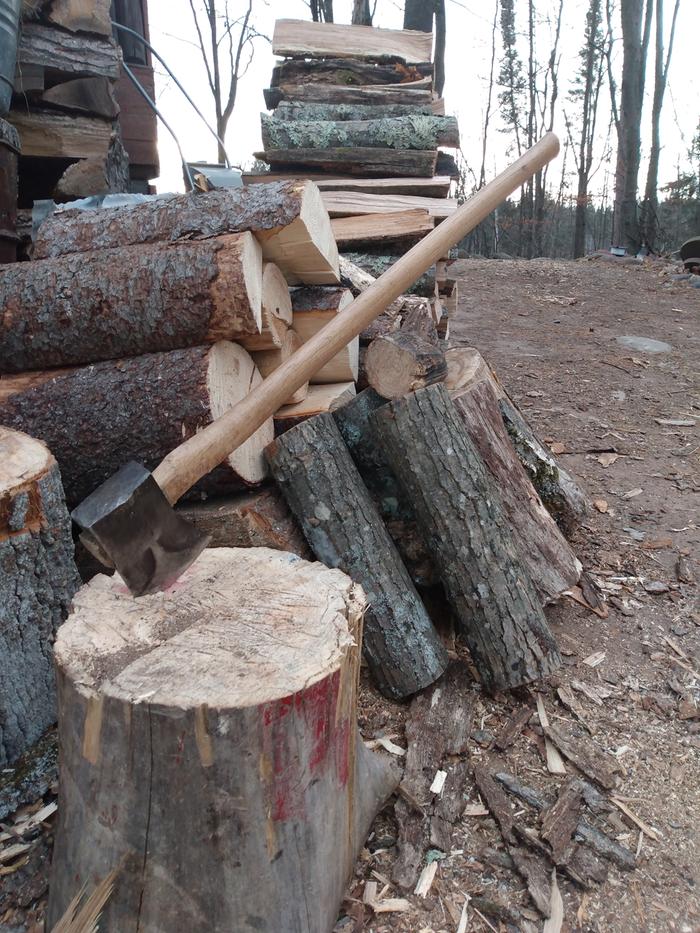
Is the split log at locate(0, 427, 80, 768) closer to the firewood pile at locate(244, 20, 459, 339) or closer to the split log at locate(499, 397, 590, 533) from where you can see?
the split log at locate(499, 397, 590, 533)

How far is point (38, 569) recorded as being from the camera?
6.57ft

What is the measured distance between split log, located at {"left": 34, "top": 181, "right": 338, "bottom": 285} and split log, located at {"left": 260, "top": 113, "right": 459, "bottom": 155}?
2328 millimetres

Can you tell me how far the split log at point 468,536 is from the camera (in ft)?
7.45

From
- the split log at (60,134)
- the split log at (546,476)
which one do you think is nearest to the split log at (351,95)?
the split log at (60,134)

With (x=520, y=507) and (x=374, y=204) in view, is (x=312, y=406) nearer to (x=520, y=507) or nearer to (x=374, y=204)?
(x=520, y=507)

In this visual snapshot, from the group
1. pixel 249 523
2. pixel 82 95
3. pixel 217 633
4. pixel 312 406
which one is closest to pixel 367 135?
pixel 82 95

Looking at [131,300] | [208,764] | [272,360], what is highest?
[131,300]

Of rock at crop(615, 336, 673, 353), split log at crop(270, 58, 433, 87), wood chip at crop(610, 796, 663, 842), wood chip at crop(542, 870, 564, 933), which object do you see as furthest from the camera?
rock at crop(615, 336, 673, 353)

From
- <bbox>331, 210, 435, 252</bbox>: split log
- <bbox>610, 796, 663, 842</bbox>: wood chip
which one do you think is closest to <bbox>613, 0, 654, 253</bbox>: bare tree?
<bbox>331, 210, 435, 252</bbox>: split log

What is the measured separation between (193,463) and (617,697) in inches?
63.7

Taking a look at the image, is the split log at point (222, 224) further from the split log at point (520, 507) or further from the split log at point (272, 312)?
the split log at point (520, 507)

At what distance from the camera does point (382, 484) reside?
2.71 m

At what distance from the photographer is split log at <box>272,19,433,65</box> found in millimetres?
5598

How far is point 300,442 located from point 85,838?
53.5 inches
